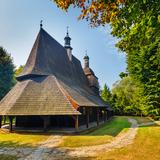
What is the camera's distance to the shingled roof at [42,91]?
1507cm

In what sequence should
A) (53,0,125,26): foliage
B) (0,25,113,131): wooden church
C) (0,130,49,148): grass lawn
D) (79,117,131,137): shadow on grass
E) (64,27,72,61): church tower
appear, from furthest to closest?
(64,27,72,61): church tower
(0,25,113,131): wooden church
(79,117,131,137): shadow on grass
(0,130,49,148): grass lawn
(53,0,125,26): foliage

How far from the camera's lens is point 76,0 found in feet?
19.8

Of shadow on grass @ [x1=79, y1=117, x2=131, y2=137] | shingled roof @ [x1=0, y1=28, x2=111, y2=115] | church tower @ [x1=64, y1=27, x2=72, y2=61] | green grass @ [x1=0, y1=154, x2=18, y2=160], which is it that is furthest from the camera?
church tower @ [x1=64, y1=27, x2=72, y2=61]

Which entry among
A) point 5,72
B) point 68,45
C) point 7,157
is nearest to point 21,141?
point 7,157

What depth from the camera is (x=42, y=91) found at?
55.9 ft

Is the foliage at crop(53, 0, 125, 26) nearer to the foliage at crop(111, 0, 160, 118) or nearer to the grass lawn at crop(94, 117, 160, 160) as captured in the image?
the foliage at crop(111, 0, 160, 118)

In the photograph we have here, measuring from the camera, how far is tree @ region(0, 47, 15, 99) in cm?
3191

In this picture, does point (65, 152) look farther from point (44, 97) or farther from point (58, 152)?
point (44, 97)

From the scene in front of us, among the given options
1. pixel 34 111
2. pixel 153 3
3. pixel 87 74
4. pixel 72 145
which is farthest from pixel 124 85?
pixel 153 3

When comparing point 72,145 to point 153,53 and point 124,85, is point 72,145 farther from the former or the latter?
point 124,85

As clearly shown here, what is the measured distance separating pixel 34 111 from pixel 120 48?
28.9 feet

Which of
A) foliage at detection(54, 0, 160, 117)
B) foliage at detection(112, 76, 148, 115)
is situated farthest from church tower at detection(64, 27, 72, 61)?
foliage at detection(112, 76, 148, 115)

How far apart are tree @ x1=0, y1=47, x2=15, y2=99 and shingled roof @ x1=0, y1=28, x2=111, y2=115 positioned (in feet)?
44.7

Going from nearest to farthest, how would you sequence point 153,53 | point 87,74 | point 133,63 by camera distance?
point 153,53 → point 133,63 → point 87,74
